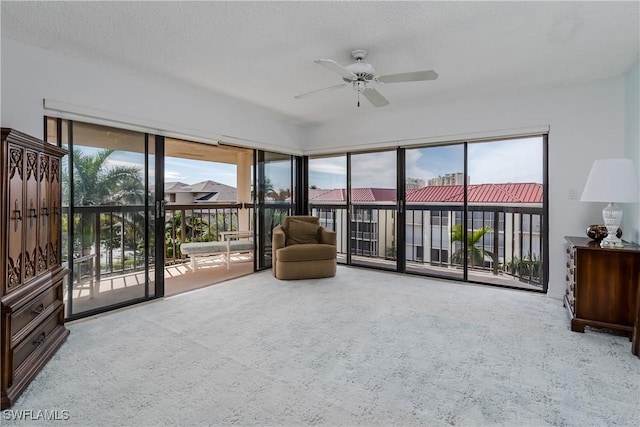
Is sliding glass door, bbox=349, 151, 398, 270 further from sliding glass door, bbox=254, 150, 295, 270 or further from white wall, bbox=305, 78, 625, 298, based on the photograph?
white wall, bbox=305, 78, 625, 298

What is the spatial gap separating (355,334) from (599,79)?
11.8 feet

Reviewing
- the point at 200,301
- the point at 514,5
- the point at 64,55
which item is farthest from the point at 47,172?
the point at 514,5

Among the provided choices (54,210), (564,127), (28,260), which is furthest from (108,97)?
(564,127)

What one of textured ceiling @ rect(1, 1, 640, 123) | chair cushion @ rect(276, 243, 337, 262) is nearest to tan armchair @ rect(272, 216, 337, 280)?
chair cushion @ rect(276, 243, 337, 262)

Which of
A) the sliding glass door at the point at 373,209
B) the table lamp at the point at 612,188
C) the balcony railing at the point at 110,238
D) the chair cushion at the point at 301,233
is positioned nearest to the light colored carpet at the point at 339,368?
the balcony railing at the point at 110,238

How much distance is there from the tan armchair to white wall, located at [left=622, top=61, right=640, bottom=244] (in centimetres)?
310

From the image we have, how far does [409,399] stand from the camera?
1774 mm

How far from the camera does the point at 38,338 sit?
2154mm

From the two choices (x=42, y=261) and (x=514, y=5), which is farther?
(x=42, y=261)

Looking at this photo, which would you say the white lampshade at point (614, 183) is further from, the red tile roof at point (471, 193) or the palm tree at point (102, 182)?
the palm tree at point (102, 182)

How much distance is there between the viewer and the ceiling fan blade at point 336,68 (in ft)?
7.42

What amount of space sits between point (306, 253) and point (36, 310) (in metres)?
A: 2.80

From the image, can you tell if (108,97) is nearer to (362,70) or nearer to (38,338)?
(38,338)

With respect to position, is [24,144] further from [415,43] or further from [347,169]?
[347,169]
